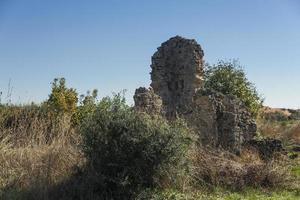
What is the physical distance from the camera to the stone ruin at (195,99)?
15.0 meters

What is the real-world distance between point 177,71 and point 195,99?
1292 mm

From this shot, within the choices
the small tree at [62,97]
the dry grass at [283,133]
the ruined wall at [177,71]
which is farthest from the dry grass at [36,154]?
the dry grass at [283,133]

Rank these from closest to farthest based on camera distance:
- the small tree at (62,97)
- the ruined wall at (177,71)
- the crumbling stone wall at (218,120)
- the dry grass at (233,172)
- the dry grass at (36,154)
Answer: the dry grass at (36,154)
the dry grass at (233,172)
the crumbling stone wall at (218,120)
the ruined wall at (177,71)
the small tree at (62,97)

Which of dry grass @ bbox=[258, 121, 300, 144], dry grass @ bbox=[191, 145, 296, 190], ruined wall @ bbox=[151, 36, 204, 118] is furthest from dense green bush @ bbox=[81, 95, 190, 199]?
dry grass @ bbox=[258, 121, 300, 144]

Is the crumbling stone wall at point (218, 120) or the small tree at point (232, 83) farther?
the small tree at point (232, 83)

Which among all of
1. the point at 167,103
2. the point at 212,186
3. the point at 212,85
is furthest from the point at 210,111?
the point at 212,85

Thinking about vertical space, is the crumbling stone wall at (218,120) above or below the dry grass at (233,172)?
above

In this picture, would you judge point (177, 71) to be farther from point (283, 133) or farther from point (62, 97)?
point (283, 133)

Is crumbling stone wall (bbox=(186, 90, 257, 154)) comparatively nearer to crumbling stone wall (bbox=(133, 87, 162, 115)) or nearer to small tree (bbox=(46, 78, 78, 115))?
crumbling stone wall (bbox=(133, 87, 162, 115))

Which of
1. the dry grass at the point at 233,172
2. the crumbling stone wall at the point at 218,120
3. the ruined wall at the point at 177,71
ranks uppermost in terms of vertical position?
the ruined wall at the point at 177,71

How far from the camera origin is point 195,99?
1556 centimetres

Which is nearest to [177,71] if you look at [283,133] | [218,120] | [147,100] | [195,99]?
[195,99]

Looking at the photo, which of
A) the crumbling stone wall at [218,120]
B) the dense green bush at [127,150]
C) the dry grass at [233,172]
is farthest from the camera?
the crumbling stone wall at [218,120]

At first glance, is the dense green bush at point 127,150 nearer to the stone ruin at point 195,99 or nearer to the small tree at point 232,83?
the stone ruin at point 195,99
